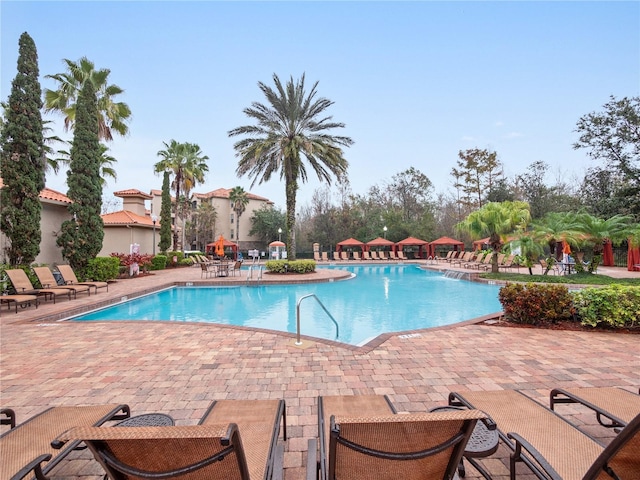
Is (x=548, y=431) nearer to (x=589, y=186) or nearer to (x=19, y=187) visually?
(x=19, y=187)

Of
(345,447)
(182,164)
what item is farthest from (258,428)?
(182,164)

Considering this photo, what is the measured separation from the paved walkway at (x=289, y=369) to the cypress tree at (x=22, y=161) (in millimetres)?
5379

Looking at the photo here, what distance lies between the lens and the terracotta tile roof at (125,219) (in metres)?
20.4

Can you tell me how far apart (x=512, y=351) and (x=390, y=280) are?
12787 millimetres

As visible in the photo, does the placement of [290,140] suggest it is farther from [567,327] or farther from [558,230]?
[567,327]

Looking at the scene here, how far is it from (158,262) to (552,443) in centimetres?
2134

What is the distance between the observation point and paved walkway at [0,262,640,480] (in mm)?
3186

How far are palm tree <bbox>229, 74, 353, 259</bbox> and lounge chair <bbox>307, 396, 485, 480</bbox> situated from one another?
1535 cm

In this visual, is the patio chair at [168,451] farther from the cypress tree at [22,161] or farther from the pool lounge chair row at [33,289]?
the cypress tree at [22,161]

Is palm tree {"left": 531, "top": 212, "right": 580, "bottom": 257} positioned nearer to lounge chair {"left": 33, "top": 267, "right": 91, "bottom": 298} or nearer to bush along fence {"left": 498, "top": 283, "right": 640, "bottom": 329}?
bush along fence {"left": 498, "top": 283, "right": 640, "bottom": 329}

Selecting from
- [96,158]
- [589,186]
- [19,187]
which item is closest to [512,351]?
[19,187]

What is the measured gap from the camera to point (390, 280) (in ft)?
57.7

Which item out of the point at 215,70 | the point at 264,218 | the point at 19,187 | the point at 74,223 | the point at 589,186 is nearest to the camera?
the point at 19,187

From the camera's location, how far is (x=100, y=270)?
13289mm
